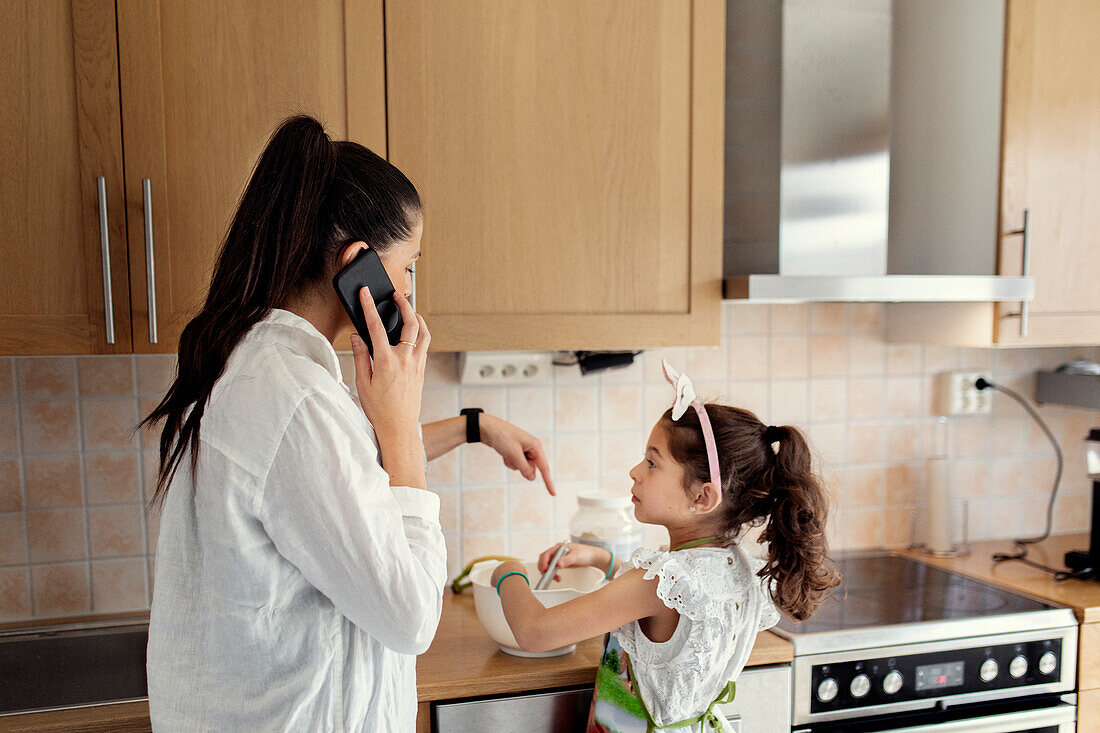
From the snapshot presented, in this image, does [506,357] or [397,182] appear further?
[506,357]

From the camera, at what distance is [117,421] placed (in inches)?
67.6

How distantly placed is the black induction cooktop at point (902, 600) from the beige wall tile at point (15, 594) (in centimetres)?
144

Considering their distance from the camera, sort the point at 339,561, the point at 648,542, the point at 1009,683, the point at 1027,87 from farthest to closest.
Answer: the point at 648,542 < the point at 1027,87 < the point at 1009,683 < the point at 339,561

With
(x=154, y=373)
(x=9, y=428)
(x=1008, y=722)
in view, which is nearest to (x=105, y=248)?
(x=154, y=373)

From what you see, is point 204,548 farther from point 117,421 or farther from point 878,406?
point 878,406

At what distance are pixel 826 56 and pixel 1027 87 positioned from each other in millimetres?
466

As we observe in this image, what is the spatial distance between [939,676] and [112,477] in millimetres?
1633

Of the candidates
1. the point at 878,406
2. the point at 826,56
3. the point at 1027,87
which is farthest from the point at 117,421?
the point at 1027,87

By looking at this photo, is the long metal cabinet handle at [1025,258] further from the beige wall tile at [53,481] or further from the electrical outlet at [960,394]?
the beige wall tile at [53,481]

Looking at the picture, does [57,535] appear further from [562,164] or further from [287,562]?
[562,164]

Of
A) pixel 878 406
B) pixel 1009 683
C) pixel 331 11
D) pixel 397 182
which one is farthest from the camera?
pixel 878 406

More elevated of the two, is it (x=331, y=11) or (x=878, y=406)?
(x=331, y=11)

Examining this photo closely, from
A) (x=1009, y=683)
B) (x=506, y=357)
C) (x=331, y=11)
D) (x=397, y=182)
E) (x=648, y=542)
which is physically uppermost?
(x=331, y=11)

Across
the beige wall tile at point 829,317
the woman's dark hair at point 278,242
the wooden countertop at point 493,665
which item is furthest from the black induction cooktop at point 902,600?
the woman's dark hair at point 278,242
